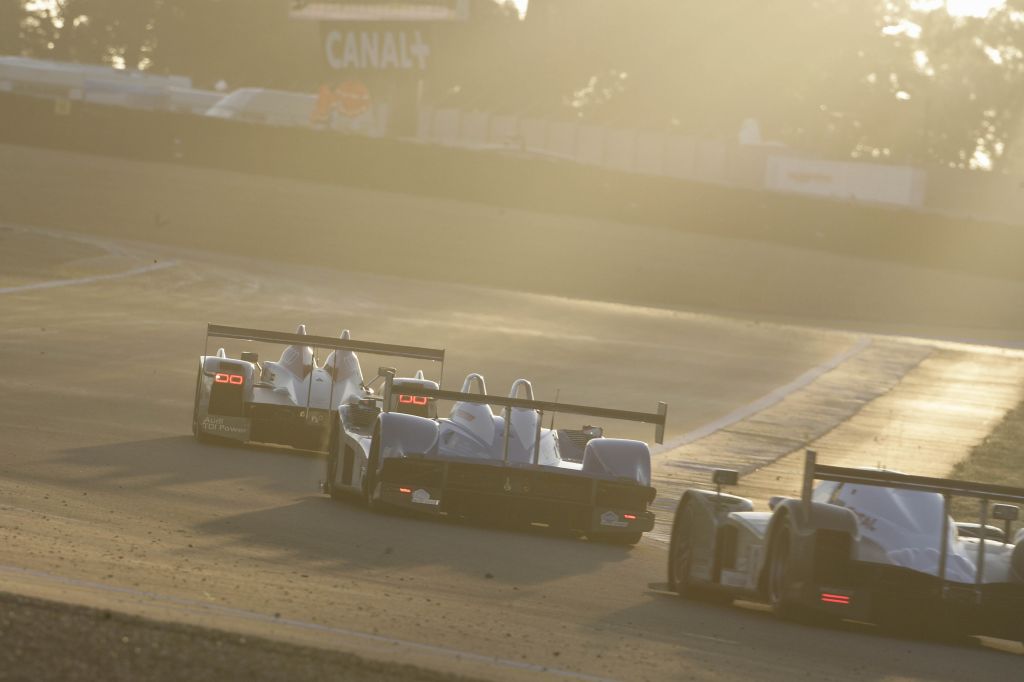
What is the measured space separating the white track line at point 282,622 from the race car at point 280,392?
847cm

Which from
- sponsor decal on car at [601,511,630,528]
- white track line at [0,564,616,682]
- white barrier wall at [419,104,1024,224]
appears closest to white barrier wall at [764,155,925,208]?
white barrier wall at [419,104,1024,224]

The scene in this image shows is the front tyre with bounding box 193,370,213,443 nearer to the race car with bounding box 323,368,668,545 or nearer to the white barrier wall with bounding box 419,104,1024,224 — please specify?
the race car with bounding box 323,368,668,545

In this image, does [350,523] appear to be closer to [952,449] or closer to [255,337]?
[255,337]

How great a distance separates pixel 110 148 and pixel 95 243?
10180 millimetres

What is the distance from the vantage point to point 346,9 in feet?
214

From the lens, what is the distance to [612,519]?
45.9ft

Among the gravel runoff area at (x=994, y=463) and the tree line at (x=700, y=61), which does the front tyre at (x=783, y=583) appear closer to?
the gravel runoff area at (x=994, y=463)

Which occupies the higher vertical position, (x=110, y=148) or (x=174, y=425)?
(x=110, y=148)

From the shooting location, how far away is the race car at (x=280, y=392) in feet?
59.5

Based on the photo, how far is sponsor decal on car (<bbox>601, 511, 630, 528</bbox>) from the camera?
1396 cm

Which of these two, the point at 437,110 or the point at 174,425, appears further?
the point at 437,110

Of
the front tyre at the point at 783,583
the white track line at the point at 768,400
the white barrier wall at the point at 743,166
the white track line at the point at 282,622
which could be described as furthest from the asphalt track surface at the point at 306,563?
the white barrier wall at the point at 743,166

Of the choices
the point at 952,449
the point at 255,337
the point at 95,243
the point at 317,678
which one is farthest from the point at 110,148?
the point at 317,678

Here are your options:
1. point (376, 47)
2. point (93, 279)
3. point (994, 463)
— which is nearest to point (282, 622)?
point (994, 463)
